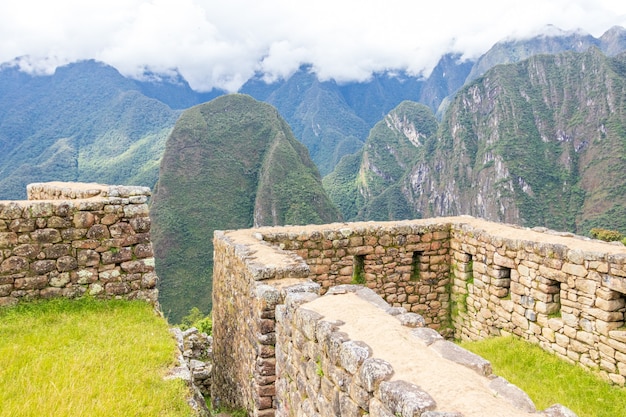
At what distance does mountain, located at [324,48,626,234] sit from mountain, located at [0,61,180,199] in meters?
80.4

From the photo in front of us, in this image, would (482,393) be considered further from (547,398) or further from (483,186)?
(483,186)

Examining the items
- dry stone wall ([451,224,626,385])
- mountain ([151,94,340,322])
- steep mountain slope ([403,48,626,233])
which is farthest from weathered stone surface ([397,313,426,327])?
steep mountain slope ([403,48,626,233])

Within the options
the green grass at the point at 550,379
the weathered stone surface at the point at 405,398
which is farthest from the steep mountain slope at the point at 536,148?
the weathered stone surface at the point at 405,398

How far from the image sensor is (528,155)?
470 ft

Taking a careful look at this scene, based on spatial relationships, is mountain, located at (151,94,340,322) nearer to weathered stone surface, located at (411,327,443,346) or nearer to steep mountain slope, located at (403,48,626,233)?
steep mountain slope, located at (403,48,626,233)

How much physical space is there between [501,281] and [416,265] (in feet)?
6.01

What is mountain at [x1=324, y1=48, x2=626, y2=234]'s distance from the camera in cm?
12644

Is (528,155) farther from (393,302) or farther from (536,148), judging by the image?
(393,302)

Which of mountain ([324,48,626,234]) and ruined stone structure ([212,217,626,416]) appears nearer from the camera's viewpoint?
ruined stone structure ([212,217,626,416])

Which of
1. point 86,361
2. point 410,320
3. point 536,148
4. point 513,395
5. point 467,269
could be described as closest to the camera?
point 513,395

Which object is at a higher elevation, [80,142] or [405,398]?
[80,142]

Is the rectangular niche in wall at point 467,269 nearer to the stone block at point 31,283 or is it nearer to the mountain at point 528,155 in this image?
the stone block at point 31,283

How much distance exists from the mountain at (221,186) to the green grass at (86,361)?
70.0 metres

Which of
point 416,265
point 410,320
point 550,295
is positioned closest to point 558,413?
point 410,320
